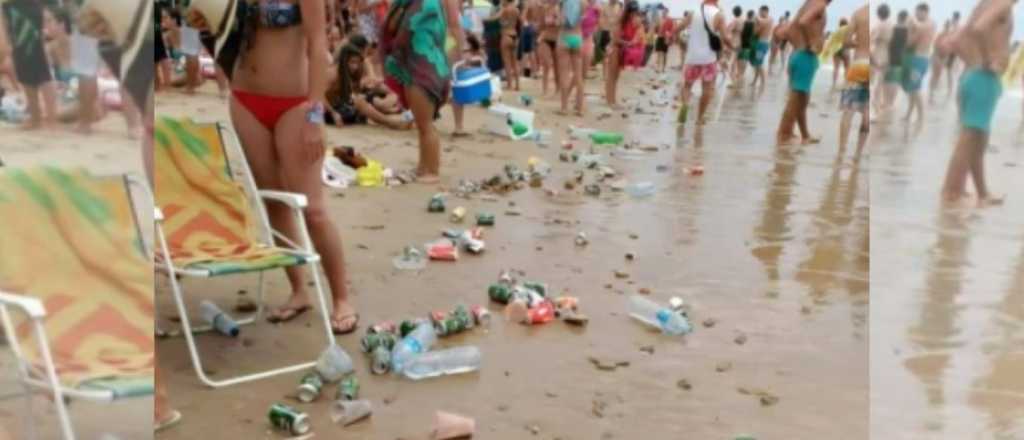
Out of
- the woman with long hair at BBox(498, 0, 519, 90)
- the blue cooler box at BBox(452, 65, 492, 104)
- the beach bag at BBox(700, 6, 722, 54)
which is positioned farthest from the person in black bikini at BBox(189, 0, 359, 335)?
the woman with long hair at BBox(498, 0, 519, 90)

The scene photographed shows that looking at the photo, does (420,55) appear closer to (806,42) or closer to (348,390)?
(348,390)

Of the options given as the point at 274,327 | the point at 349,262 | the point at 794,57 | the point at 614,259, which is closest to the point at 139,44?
the point at 274,327

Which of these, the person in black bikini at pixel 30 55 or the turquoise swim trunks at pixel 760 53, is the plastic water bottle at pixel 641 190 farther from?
the turquoise swim trunks at pixel 760 53

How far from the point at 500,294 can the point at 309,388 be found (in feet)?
4.16

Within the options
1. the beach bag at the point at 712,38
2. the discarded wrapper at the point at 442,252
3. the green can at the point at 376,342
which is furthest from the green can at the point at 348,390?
the beach bag at the point at 712,38

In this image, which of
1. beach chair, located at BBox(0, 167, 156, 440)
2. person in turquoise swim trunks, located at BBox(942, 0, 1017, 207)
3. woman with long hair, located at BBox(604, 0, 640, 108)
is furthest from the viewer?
woman with long hair, located at BBox(604, 0, 640, 108)

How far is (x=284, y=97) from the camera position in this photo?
3.68 m

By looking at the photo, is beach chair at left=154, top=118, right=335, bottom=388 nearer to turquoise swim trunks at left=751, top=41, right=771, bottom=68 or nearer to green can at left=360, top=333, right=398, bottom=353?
green can at left=360, top=333, right=398, bottom=353

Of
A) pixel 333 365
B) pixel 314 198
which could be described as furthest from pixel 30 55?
pixel 314 198

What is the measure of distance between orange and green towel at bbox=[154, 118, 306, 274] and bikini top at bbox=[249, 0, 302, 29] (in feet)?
1.72

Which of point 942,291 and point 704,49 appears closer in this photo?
point 942,291

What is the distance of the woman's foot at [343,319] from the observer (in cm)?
389

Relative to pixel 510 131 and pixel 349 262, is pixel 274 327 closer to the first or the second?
pixel 349 262

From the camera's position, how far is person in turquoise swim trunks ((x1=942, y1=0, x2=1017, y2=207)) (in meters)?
2.09
